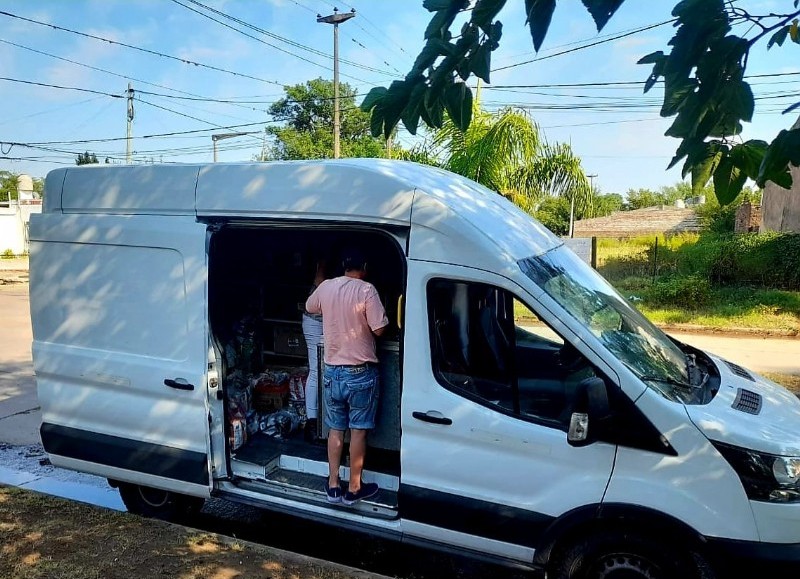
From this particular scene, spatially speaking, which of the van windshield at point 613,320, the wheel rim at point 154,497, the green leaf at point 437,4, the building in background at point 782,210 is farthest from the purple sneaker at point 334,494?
the building in background at point 782,210

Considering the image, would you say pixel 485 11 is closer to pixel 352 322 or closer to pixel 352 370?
pixel 352 322

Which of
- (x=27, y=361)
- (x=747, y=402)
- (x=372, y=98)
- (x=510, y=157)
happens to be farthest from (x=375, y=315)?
(x=27, y=361)

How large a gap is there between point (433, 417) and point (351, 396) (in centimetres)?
74

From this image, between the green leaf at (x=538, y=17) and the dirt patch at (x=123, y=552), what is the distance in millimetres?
2910

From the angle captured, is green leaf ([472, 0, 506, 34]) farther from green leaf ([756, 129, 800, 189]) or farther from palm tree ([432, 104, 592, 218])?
palm tree ([432, 104, 592, 218])

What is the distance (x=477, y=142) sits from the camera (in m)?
11.1

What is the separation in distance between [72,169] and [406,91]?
347cm

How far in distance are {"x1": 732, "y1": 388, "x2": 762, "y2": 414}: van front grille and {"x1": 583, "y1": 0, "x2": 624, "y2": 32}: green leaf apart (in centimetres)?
233

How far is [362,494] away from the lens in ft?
12.6

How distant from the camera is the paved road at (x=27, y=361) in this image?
680 cm

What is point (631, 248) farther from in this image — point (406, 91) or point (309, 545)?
point (406, 91)

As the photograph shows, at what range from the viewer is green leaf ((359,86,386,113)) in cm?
195

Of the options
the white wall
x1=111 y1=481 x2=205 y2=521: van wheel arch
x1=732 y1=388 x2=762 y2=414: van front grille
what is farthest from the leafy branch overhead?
the white wall

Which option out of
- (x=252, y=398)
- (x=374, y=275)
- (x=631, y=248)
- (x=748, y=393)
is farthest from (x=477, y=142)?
(x=631, y=248)
